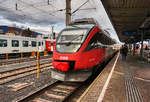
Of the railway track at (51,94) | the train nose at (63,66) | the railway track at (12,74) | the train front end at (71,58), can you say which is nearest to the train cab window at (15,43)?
the railway track at (12,74)

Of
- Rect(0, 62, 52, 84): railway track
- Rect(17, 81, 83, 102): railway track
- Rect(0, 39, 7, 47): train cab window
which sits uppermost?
Rect(0, 39, 7, 47): train cab window

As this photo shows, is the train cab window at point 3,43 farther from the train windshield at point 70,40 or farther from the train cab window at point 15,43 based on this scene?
the train windshield at point 70,40

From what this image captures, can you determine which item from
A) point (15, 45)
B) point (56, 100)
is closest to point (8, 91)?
point (56, 100)

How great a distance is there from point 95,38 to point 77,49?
1.38m

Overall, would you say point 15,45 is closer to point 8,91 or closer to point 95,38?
point 8,91

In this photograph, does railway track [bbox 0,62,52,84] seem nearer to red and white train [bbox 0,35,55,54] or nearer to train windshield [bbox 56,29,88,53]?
train windshield [bbox 56,29,88,53]

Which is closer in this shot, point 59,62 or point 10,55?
point 59,62

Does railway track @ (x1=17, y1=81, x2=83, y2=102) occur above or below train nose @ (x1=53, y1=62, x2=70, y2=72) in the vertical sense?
below

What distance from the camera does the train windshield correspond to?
4.91 metres

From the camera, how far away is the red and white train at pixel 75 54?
4652mm

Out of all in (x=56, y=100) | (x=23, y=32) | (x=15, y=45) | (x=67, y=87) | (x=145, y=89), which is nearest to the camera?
(x=56, y=100)

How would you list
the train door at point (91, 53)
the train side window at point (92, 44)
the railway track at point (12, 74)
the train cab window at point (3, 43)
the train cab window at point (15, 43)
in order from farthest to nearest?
the train cab window at point (15, 43) → the train cab window at point (3, 43) → the railway track at point (12, 74) → the train side window at point (92, 44) → the train door at point (91, 53)

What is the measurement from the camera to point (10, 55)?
624 inches

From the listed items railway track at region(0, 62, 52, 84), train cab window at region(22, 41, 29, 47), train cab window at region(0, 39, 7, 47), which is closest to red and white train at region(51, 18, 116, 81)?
railway track at region(0, 62, 52, 84)
